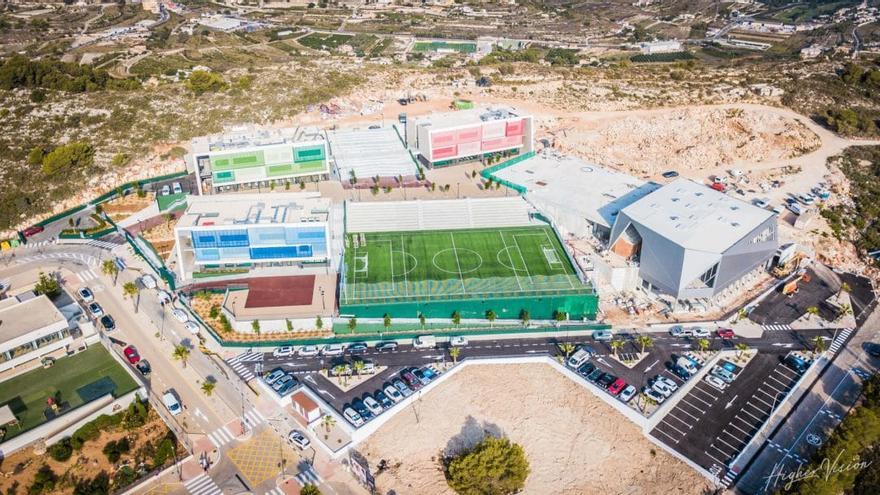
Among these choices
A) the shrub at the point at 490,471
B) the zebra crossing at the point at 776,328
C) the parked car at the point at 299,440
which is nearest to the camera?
the shrub at the point at 490,471

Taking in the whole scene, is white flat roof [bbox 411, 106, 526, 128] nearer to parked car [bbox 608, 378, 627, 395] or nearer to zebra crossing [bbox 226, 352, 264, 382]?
zebra crossing [bbox 226, 352, 264, 382]

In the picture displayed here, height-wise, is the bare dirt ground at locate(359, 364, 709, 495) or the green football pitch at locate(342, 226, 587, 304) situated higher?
the green football pitch at locate(342, 226, 587, 304)

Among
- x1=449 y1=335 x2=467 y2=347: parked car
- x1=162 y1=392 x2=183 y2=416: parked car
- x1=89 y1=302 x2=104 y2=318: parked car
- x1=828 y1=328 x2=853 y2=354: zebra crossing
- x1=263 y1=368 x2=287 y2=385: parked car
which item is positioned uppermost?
x1=89 y1=302 x2=104 y2=318: parked car

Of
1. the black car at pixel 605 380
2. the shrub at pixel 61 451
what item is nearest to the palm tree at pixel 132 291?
the shrub at pixel 61 451

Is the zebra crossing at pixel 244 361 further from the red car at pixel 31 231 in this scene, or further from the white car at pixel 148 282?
the red car at pixel 31 231

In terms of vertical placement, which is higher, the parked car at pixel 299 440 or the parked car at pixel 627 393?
→ the parked car at pixel 627 393

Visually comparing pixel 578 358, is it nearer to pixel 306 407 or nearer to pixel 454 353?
pixel 454 353

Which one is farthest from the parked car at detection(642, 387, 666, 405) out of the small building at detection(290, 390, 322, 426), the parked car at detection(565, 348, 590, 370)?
the small building at detection(290, 390, 322, 426)
